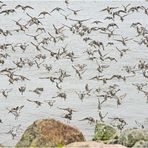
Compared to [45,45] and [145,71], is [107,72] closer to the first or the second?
[145,71]

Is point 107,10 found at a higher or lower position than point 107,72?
higher

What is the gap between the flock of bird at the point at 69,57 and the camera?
26266 mm

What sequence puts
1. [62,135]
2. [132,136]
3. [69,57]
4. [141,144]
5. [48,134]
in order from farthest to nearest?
[69,57]
[62,135]
[48,134]
[132,136]
[141,144]

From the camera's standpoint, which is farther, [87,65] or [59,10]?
[59,10]

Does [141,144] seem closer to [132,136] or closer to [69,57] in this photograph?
[132,136]

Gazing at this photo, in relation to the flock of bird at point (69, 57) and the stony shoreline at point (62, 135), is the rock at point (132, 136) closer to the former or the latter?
the stony shoreline at point (62, 135)

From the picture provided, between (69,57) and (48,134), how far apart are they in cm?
1646

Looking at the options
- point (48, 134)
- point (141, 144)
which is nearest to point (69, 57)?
point (48, 134)

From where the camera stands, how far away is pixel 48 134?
50.5 ft

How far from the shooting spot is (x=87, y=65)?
1217 inches

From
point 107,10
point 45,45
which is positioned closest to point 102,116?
point 45,45

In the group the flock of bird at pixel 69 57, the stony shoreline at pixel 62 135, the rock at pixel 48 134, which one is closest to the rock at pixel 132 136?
the stony shoreline at pixel 62 135

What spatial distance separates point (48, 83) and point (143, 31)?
9416mm

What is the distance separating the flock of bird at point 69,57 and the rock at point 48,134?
6286 millimetres
